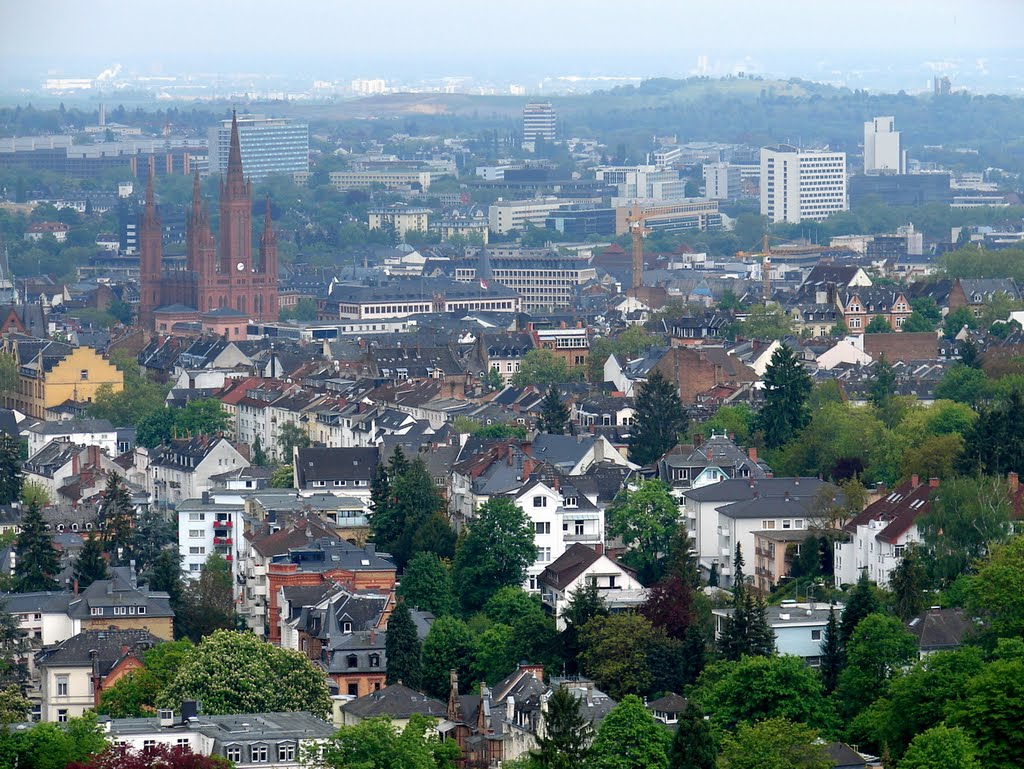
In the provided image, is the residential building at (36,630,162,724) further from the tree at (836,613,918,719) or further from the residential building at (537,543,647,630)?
the tree at (836,613,918,719)

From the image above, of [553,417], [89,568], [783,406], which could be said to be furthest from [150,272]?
[89,568]

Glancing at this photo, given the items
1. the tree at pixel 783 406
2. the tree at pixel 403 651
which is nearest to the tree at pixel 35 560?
the tree at pixel 403 651

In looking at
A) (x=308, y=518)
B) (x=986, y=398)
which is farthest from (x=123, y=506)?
(x=986, y=398)

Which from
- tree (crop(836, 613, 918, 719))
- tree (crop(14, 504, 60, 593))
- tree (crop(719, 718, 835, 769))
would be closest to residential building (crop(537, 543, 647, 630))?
tree (crop(836, 613, 918, 719))

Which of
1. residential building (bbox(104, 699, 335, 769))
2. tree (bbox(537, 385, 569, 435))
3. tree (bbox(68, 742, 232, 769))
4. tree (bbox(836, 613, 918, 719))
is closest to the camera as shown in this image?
tree (bbox(68, 742, 232, 769))

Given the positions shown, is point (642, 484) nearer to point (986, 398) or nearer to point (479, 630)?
point (479, 630)

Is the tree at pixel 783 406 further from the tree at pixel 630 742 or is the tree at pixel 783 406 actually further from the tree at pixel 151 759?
the tree at pixel 151 759
